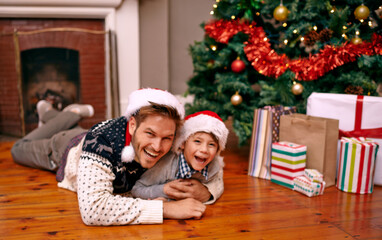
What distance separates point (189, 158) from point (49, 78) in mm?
2231

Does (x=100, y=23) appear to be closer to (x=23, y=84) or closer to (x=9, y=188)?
(x=23, y=84)

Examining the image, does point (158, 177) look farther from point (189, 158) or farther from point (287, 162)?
point (287, 162)

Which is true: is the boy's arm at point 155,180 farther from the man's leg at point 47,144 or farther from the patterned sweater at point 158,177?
the man's leg at point 47,144

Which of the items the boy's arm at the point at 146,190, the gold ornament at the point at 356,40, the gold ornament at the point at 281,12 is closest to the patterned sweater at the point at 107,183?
the boy's arm at the point at 146,190

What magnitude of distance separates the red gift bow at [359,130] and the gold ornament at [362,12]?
520 millimetres

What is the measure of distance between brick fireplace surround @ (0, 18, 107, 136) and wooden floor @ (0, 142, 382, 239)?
135cm

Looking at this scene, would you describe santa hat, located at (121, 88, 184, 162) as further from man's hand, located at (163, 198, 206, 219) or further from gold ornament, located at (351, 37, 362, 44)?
gold ornament, located at (351, 37, 362, 44)

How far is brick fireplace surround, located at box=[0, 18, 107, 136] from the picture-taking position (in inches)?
120

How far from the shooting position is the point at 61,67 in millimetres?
3184

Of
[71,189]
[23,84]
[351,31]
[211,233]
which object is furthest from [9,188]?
[351,31]

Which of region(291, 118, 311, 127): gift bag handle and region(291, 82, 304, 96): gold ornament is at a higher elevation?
region(291, 82, 304, 96): gold ornament

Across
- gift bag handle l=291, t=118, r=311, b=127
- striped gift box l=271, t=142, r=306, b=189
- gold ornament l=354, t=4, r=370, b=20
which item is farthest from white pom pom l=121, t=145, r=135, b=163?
gold ornament l=354, t=4, r=370, b=20

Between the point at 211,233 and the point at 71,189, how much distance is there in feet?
2.86

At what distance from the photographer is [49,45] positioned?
124 inches
